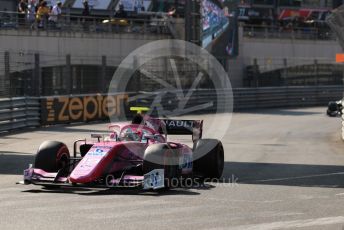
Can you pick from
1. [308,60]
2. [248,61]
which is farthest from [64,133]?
[308,60]

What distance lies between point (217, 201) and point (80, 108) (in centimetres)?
1620

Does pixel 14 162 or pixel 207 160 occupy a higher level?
pixel 207 160

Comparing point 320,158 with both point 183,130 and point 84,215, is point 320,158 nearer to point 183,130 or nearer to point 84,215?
point 183,130

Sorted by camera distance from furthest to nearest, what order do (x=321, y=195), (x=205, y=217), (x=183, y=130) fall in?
1. (x=183, y=130)
2. (x=321, y=195)
3. (x=205, y=217)

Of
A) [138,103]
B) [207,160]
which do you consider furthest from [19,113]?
[207,160]

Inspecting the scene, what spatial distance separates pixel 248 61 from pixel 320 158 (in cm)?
2462

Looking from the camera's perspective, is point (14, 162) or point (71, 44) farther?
point (71, 44)

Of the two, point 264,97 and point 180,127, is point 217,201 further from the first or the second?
point 264,97

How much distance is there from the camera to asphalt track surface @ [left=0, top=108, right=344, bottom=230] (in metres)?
8.21

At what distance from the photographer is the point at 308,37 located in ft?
151

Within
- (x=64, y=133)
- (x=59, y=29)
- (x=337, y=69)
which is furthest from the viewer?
(x=337, y=69)

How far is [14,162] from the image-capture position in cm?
1453

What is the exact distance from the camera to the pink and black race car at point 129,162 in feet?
34.5

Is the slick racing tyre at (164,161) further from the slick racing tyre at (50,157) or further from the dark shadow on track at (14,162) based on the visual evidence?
the dark shadow on track at (14,162)
